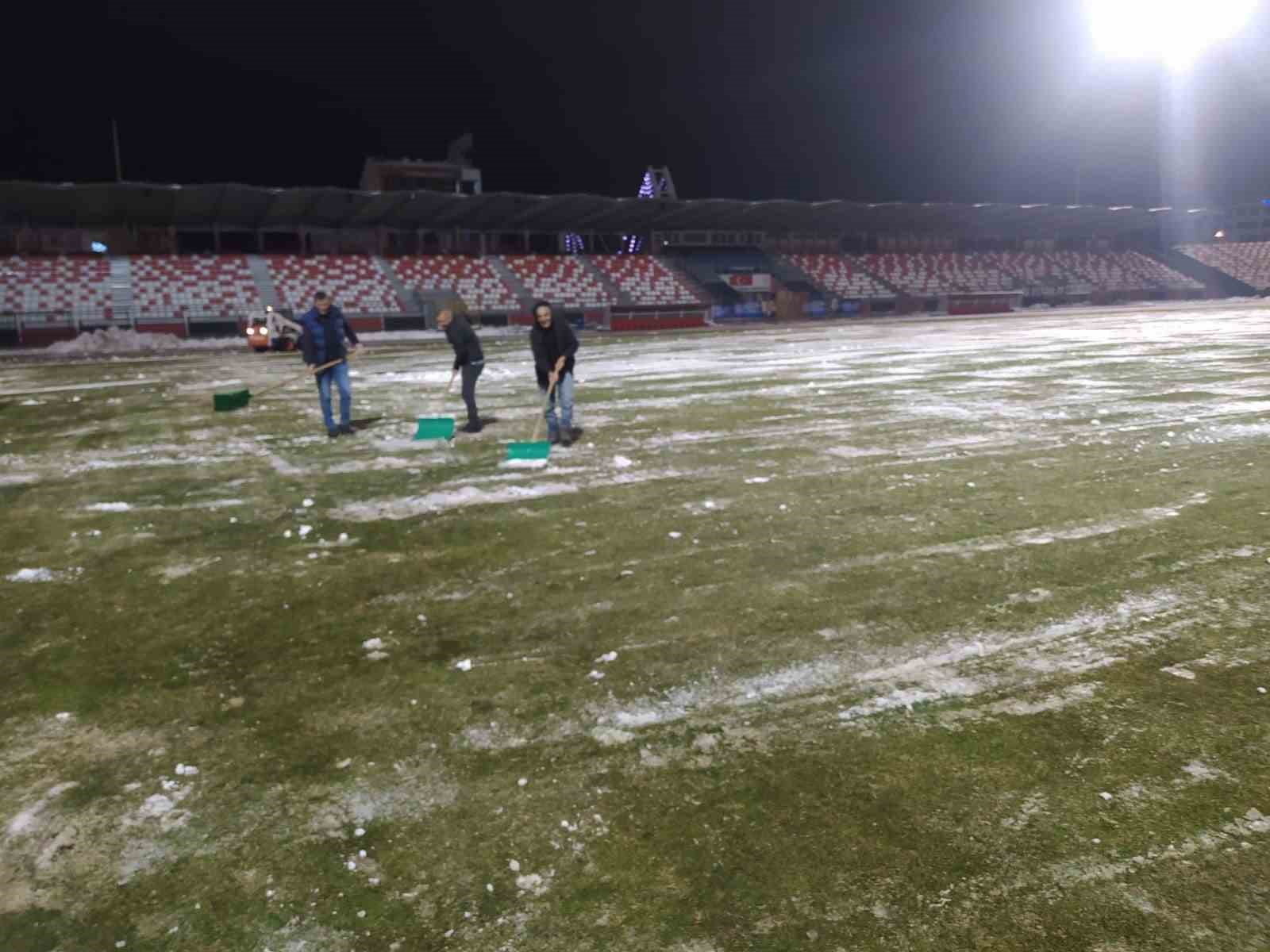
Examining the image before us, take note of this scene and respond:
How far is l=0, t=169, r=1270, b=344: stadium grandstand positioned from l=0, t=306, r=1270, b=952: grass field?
33199 millimetres

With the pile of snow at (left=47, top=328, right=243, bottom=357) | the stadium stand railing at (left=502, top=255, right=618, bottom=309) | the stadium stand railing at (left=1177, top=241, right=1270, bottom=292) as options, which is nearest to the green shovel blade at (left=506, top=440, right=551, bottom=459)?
the pile of snow at (left=47, top=328, right=243, bottom=357)

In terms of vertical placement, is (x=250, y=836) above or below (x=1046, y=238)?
below

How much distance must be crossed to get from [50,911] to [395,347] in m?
28.6

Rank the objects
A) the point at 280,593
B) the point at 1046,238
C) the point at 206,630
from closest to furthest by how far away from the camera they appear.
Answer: the point at 206,630
the point at 280,593
the point at 1046,238

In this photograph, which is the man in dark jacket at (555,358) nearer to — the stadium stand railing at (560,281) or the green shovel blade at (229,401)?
the green shovel blade at (229,401)

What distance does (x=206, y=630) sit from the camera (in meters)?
4.44

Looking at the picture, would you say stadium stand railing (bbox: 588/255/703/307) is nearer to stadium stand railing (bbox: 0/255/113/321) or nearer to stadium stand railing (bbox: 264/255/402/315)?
stadium stand railing (bbox: 264/255/402/315)

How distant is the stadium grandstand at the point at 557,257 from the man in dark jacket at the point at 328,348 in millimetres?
29002

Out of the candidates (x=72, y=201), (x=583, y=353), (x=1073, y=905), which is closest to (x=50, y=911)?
(x=1073, y=905)

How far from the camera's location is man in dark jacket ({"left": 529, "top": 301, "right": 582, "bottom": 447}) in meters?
9.09

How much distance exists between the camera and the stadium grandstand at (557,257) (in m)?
35.6

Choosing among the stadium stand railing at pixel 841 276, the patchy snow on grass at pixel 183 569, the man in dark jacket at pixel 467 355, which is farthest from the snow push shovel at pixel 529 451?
the stadium stand railing at pixel 841 276

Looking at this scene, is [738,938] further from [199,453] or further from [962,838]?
[199,453]

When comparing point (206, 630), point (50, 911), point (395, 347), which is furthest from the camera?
point (395, 347)
